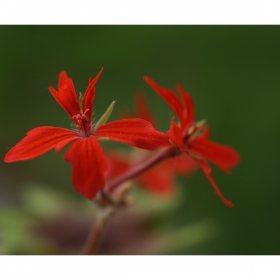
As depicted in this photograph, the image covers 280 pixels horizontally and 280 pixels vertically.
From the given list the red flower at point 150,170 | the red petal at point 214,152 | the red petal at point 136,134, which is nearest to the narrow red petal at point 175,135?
the red petal at point 136,134

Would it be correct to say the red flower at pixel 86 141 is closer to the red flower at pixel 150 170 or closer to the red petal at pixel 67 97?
the red petal at pixel 67 97

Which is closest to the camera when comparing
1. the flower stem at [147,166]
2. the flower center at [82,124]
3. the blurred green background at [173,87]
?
the flower center at [82,124]

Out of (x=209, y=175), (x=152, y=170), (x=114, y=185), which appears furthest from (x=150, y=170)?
(x=209, y=175)

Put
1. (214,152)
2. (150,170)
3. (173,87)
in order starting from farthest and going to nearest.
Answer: (173,87), (150,170), (214,152)

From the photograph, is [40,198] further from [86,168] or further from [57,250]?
[86,168]

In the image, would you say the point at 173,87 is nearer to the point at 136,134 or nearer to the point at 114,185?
the point at 114,185

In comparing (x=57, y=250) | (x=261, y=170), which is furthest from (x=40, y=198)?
(x=261, y=170)

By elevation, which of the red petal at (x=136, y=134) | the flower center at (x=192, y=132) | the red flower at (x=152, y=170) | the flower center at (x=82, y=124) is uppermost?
the flower center at (x=82, y=124)
